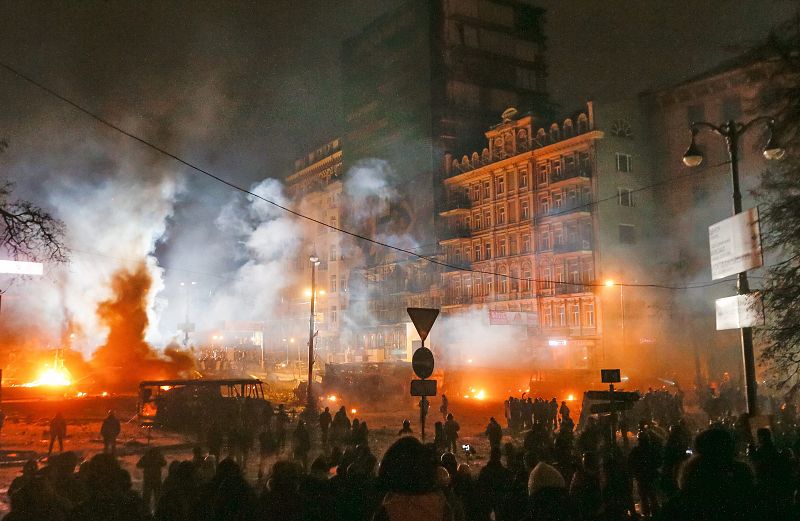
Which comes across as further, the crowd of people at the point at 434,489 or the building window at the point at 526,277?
the building window at the point at 526,277

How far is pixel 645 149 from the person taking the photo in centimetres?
5309

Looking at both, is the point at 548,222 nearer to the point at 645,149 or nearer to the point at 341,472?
the point at 645,149

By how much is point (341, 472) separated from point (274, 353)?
75.2 m

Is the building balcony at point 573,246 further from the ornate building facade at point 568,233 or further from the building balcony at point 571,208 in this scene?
the building balcony at point 571,208

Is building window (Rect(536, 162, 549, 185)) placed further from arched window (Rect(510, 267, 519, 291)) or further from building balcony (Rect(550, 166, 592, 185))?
arched window (Rect(510, 267, 519, 291))

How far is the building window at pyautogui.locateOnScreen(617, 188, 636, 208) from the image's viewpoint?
51.7m

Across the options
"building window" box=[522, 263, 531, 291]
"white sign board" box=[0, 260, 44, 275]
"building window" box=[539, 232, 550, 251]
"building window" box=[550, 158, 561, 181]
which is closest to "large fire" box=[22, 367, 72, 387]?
"white sign board" box=[0, 260, 44, 275]

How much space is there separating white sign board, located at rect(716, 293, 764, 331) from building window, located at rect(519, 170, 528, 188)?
4291cm

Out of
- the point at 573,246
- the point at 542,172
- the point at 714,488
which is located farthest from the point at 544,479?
the point at 542,172

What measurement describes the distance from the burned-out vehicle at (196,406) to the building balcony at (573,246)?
31332 mm

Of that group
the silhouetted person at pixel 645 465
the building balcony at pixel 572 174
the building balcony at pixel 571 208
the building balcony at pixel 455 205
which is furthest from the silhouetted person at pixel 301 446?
the building balcony at pixel 455 205

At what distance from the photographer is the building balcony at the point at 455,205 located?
63.0 m

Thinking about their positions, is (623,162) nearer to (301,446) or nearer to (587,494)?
(301,446)

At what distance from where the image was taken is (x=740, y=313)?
537 inches
